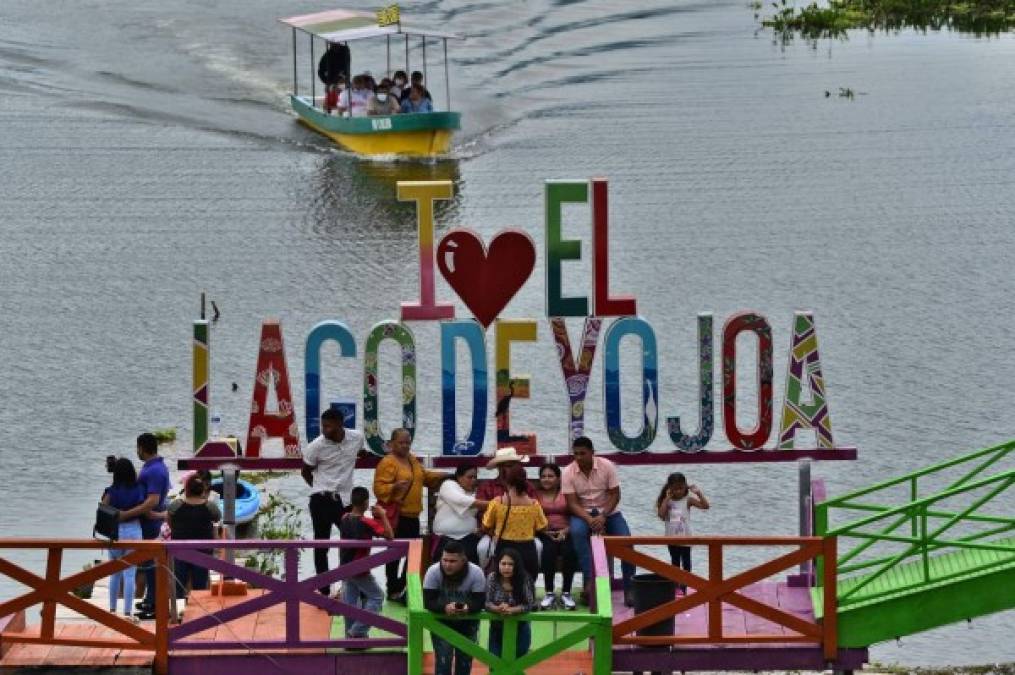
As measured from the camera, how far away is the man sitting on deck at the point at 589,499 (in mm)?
22203

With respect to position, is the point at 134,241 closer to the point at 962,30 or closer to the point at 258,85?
the point at 258,85

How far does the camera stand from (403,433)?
74.0ft

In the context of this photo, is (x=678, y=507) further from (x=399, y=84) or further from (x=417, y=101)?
A: (x=399, y=84)

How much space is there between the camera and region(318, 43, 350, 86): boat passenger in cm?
6353

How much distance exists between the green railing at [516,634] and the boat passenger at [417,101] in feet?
129

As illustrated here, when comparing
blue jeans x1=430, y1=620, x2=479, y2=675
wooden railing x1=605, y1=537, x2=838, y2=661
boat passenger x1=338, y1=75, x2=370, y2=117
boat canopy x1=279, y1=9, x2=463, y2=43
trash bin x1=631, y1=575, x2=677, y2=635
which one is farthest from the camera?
boat passenger x1=338, y1=75, x2=370, y2=117

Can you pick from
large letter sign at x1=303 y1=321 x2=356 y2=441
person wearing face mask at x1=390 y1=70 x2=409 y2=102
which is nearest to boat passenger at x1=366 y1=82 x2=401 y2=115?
person wearing face mask at x1=390 y1=70 x2=409 y2=102

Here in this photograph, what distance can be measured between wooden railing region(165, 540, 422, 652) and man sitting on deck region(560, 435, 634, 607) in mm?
1660

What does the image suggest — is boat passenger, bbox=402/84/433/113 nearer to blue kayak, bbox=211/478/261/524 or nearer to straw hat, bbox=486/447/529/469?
blue kayak, bbox=211/478/261/524

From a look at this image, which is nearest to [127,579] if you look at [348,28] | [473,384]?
[473,384]

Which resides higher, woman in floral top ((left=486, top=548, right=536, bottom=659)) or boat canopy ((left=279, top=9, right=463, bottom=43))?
boat canopy ((left=279, top=9, right=463, bottom=43))

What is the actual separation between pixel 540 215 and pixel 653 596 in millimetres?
31695

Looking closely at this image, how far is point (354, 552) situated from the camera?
22.3 m

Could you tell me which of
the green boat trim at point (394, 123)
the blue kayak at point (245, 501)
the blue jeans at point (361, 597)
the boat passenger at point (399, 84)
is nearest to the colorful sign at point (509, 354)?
the blue jeans at point (361, 597)
